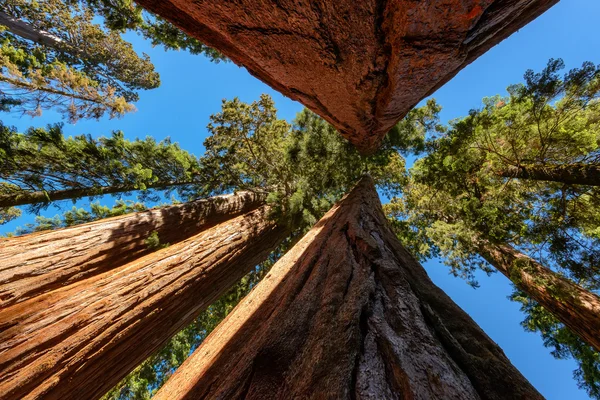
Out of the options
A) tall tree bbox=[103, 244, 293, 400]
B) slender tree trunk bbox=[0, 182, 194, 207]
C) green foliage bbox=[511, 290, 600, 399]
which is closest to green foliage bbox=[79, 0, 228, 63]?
slender tree trunk bbox=[0, 182, 194, 207]

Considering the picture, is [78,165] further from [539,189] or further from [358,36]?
[539,189]

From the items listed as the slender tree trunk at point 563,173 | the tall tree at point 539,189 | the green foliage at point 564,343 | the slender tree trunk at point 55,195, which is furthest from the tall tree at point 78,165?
the green foliage at point 564,343

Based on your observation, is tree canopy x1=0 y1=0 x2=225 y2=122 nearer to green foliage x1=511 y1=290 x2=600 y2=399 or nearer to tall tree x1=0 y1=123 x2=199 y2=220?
tall tree x1=0 y1=123 x2=199 y2=220

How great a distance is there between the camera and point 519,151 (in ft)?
21.1

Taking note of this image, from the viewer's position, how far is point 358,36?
8.57 feet

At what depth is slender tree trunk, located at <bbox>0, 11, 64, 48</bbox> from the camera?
10.9 metres

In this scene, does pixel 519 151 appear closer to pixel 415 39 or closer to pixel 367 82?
pixel 367 82

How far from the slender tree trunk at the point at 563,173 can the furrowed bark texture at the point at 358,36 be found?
363cm

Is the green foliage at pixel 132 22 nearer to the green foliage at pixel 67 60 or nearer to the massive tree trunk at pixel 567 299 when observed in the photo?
the green foliage at pixel 67 60

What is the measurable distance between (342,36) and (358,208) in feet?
11.0

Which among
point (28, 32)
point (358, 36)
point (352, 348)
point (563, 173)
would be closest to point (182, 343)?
point (352, 348)

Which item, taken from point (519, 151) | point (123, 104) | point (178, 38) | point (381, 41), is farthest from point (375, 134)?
point (123, 104)

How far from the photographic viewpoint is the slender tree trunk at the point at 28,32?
1087cm

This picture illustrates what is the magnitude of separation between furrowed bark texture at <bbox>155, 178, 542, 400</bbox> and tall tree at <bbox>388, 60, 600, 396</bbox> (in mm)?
4684
